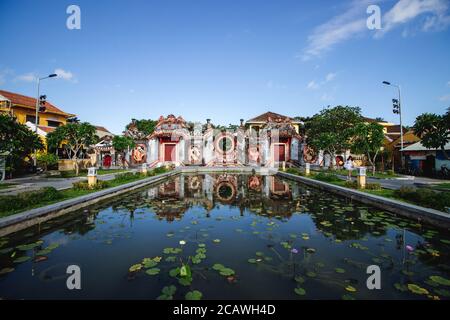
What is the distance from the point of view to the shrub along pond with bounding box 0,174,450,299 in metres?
3.13

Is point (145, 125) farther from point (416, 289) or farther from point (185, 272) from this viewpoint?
point (416, 289)

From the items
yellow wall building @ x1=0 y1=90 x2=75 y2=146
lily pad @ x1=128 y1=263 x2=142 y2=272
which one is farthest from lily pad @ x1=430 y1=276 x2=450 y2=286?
yellow wall building @ x1=0 y1=90 x2=75 y2=146

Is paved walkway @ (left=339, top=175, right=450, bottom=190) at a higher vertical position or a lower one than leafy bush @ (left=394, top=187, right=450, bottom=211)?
lower

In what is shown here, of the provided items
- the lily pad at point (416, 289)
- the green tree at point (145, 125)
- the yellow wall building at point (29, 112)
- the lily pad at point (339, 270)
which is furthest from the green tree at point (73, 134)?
the green tree at point (145, 125)

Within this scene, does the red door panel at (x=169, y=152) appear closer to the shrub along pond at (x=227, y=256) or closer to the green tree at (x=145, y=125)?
the shrub along pond at (x=227, y=256)

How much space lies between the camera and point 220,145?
31.4m

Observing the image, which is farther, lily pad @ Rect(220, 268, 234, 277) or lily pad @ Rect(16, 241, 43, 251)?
lily pad @ Rect(16, 241, 43, 251)

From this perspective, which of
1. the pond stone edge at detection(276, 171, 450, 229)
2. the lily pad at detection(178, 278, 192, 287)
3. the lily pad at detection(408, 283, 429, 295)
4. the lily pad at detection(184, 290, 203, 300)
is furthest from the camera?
the pond stone edge at detection(276, 171, 450, 229)

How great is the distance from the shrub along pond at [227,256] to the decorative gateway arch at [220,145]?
23.6 m

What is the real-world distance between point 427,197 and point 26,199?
39.7 feet

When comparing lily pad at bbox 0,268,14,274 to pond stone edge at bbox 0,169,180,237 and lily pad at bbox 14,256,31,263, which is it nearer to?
lily pad at bbox 14,256,31,263

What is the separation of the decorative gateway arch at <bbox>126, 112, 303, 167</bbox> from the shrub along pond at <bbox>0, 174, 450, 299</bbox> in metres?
23.6

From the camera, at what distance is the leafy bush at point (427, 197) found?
253 inches

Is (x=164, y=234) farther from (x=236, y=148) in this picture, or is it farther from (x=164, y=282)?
(x=236, y=148)
